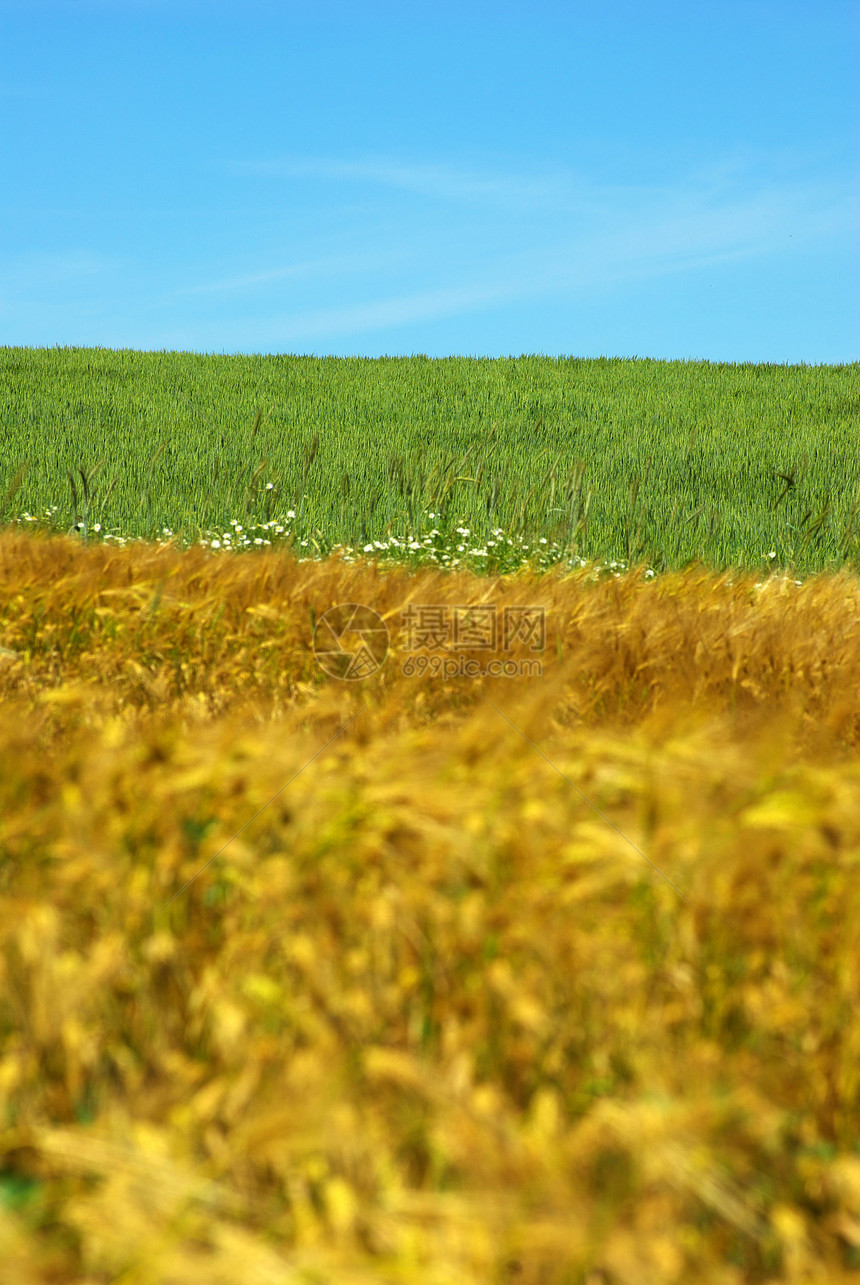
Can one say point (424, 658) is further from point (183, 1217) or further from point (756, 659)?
point (183, 1217)

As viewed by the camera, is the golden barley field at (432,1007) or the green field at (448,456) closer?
the golden barley field at (432,1007)

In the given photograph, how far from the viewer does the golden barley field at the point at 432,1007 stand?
114 centimetres

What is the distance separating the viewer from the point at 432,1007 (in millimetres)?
1410

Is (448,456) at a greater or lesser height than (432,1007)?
greater

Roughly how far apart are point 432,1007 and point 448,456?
266 inches

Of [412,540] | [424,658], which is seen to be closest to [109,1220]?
[424,658]

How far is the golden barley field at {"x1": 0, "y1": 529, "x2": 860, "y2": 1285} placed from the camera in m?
1.14

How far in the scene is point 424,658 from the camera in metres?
3.37

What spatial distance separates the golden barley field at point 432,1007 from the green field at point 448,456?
3721 millimetres

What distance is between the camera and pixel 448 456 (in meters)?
7.89

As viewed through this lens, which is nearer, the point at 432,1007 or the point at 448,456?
the point at 432,1007

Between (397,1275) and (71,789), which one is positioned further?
(71,789)

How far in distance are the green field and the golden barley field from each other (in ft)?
12.2

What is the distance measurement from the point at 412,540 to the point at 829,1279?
15.7 feet
